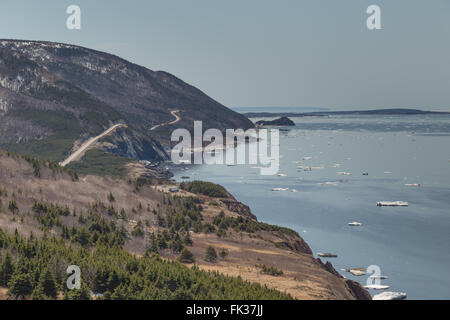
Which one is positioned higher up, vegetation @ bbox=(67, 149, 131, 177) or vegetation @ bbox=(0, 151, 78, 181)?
vegetation @ bbox=(0, 151, 78, 181)

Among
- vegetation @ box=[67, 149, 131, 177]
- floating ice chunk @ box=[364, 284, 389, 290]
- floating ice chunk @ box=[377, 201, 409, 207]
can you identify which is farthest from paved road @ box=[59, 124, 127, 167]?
floating ice chunk @ box=[364, 284, 389, 290]

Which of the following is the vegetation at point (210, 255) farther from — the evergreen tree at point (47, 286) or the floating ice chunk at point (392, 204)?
the floating ice chunk at point (392, 204)

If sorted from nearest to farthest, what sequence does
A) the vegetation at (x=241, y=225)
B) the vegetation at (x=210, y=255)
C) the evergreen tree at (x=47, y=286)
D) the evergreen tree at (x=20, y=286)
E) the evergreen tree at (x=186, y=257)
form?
the evergreen tree at (x=20, y=286) → the evergreen tree at (x=47, y=286) → the evergreen tree at (x=186, y=257) → the vegetation at (x=210, y=255) → the vegetation at (x=241, y=225)

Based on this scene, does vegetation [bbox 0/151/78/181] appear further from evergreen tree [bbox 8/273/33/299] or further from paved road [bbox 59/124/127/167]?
paved road [bbox 59/124/127/167]

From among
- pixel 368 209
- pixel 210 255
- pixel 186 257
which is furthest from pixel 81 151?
pixel 186 257

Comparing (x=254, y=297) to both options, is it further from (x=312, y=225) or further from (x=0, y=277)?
(x=312, y=225)

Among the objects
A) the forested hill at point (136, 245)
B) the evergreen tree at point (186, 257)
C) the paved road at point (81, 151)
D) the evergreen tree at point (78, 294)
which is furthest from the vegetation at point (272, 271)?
the paved road at point (81, 151)
